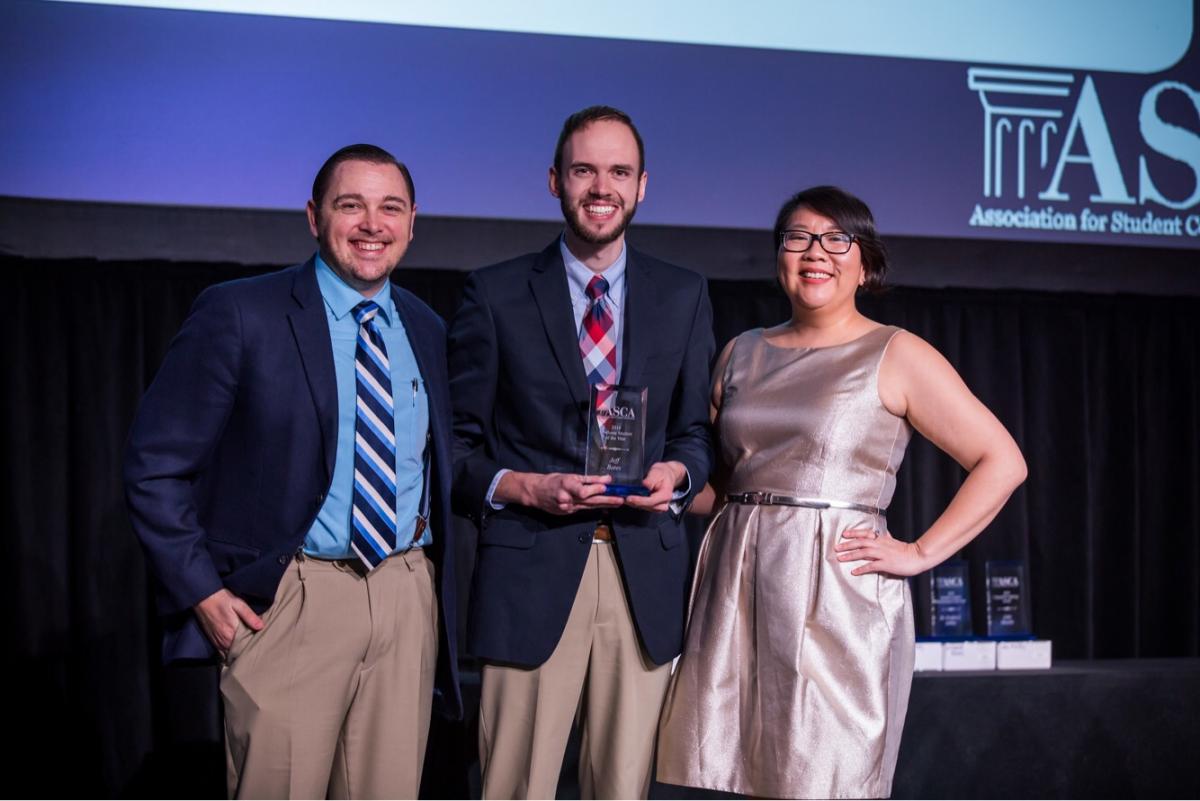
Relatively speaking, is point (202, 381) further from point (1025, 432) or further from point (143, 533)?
point (1025, 432)

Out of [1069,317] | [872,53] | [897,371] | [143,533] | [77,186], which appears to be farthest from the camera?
[1069,317]

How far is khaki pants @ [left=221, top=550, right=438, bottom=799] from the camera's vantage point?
1.93 meters

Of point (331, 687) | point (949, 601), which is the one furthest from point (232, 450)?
point (949, 601)

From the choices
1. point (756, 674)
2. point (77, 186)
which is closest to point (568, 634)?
point (756, 674)

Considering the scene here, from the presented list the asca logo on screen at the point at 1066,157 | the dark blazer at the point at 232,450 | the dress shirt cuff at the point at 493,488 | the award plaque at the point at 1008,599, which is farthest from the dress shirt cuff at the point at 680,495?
the asca logo on screen at the point at 1066,157

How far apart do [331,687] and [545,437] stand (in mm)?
588

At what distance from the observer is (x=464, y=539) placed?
13.4ft

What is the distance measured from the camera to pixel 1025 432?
4461 mm

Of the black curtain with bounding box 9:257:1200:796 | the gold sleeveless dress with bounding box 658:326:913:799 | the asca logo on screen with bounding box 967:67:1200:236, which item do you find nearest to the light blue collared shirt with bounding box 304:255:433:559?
the gold sleeveless dress with bounding box 658:326:913:799

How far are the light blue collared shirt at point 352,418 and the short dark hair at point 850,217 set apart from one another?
794mm

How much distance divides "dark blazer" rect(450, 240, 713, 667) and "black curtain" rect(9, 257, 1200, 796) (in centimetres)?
178

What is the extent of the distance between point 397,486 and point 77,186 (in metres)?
2.01

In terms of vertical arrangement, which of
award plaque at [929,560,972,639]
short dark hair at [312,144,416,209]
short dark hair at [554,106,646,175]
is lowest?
award plaque at [929,560,972,639]

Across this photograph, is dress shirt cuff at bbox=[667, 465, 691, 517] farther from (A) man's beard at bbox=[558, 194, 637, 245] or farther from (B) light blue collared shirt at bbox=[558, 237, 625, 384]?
(A) man's beard at bbox=[558, 194, 637, 245]
